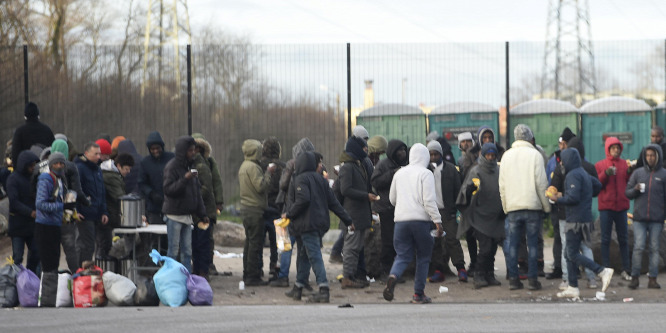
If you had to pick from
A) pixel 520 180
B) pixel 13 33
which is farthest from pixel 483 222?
pixel 13 33

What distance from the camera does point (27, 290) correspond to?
36.2 ft

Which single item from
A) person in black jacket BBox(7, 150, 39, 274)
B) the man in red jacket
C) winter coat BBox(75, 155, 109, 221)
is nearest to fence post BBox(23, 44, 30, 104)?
winter coat BBox(75, 155, 109, 221)

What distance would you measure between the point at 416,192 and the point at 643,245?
3.38m

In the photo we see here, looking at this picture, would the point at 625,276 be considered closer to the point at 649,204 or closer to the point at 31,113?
the point at 649,204

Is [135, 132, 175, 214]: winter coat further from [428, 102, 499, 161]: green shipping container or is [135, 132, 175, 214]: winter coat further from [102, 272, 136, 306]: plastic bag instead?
[428, 102, 499, 161]: green shipping container

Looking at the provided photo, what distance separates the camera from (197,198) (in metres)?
12.3

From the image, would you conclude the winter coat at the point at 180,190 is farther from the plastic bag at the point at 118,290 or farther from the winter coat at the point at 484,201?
the winter coat at the point at 484,201

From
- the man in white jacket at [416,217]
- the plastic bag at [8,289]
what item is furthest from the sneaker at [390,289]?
the plastic bag at [8,289]

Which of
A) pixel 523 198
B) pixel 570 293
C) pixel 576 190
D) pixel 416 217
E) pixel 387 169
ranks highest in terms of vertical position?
pixel 387 169

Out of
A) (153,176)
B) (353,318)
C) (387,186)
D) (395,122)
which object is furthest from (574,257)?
(395,122)

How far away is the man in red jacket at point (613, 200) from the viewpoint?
1282 cm

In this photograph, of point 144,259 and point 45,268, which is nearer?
point 45,268

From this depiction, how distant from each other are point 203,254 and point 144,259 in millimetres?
754

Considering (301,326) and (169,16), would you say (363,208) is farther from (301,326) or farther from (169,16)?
(169,16)
